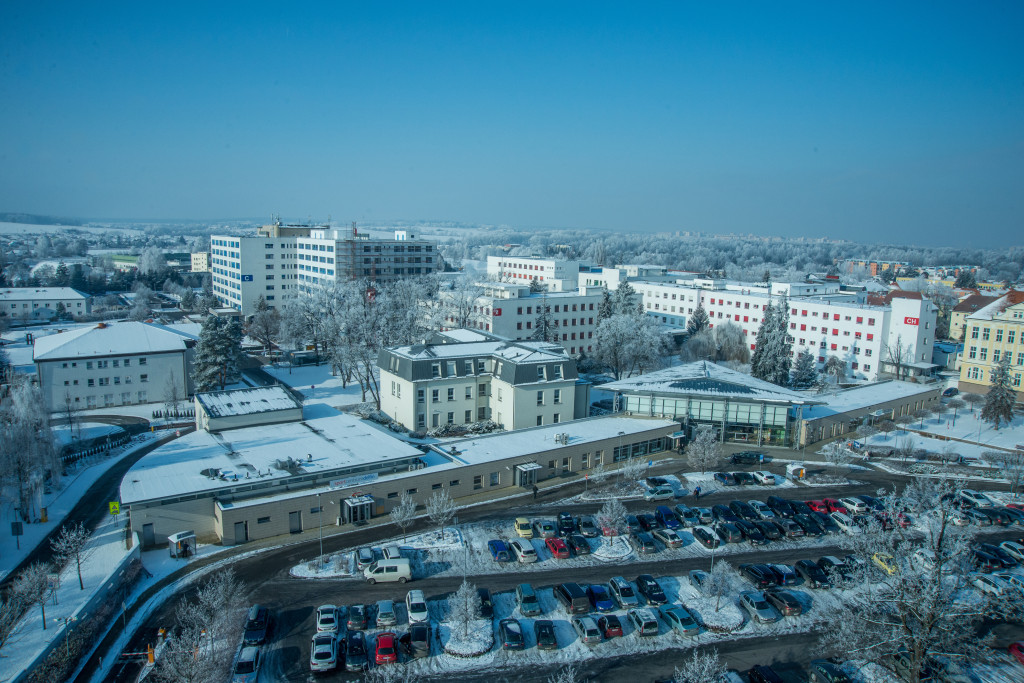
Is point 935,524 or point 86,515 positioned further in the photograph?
point 86,515

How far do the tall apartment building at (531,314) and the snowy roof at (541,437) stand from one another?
81.0ft

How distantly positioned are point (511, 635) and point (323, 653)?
205 inches

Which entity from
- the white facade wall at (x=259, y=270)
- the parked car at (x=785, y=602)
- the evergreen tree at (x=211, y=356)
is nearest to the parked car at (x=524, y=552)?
the parked car at (x=785, y=602)

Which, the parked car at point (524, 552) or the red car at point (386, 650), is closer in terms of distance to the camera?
the red car at point (386, 650)

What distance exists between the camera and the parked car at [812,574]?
22.8 metres

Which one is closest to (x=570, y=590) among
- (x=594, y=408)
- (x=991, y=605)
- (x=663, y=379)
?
(x=991, y=605)

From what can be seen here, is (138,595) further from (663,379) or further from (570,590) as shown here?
(663,379)

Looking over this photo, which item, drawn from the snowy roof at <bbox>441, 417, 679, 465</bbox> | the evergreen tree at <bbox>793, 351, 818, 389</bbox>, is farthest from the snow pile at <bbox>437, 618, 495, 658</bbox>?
the evergreen tree at <bbox>793, 351, 818, 389</bbox>

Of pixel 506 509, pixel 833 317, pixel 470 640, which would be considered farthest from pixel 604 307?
pixel 470 640

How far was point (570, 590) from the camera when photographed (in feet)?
69.7

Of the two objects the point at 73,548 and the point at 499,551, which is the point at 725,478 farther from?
the point at 73,548

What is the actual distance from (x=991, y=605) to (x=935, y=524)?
287 centimetres

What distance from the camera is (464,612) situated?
64.5ft

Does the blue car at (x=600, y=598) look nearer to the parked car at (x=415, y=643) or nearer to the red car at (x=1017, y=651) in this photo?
the parked car at (x=415, y=643)
